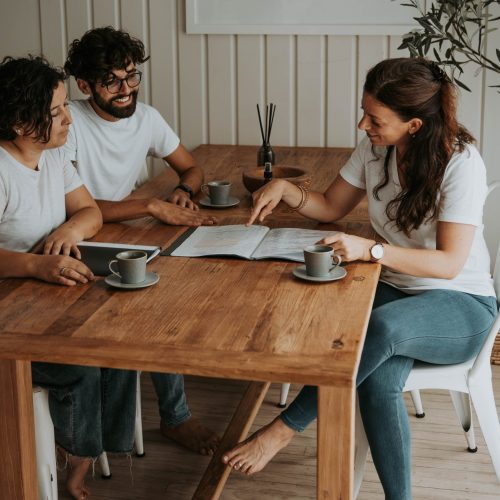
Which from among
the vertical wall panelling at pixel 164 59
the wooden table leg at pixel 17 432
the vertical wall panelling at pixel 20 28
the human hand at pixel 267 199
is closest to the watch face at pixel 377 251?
the human hand at pixel 267 199

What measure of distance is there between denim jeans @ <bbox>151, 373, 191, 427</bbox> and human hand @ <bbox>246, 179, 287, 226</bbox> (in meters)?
0.60

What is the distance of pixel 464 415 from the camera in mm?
2797

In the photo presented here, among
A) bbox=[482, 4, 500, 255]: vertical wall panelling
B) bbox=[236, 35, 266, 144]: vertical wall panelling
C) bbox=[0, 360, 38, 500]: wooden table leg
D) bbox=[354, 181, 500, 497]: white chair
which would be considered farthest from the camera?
bbox=[236, 35, 266, 144]: vertical wall panelling

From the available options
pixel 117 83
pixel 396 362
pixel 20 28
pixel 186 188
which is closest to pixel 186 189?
pixel 186 188

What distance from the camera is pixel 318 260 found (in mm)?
2057

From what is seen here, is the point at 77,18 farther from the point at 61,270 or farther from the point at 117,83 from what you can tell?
the point at 61,270

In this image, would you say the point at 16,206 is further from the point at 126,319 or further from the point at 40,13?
the point at 40,13

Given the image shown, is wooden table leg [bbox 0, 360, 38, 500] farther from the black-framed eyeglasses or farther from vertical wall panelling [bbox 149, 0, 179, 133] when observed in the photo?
vertical wall panelling [bbox 149, 0, 179, 133]

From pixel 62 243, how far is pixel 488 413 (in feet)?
3.91

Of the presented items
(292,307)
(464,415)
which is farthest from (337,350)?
(464,415)

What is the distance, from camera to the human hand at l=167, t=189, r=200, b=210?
108 inches

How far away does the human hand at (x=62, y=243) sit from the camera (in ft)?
7.41

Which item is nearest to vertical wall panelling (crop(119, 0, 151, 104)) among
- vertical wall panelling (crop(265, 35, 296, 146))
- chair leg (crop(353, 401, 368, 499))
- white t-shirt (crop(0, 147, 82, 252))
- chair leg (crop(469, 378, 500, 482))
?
vertical wall panelling (crop(265, 35, 296, 146))

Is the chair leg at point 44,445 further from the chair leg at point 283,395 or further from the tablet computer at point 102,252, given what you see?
the chair leg at point 283,395
